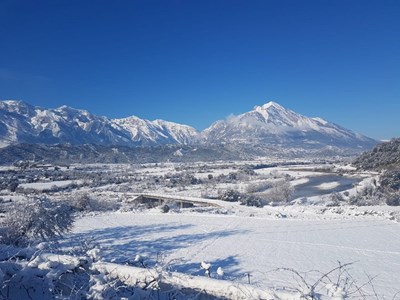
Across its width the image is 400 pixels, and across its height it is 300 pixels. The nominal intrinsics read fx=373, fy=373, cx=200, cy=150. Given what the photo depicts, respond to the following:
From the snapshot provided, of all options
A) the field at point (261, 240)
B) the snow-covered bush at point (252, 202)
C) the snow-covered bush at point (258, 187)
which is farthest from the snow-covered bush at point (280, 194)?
the field at point (261, 240)

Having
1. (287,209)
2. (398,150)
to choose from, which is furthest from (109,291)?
(398,150)

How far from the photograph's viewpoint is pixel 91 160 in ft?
549

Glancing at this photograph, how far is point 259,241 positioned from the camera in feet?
74.0

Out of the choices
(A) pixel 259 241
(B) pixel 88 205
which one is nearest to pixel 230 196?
(B) pixel 88 205

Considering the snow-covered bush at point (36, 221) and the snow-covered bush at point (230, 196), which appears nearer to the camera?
the snow-covered bush at point (36, 221)

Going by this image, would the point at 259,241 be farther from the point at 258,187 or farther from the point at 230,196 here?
the point at 258,187

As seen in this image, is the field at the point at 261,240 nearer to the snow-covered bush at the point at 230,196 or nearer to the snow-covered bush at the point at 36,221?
the snow-covered bush at the point at 36,221

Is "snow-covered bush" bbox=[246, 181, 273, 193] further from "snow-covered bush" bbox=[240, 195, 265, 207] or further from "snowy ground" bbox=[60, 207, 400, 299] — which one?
"snowy ground" bbox=[60, 207, 400, 299]

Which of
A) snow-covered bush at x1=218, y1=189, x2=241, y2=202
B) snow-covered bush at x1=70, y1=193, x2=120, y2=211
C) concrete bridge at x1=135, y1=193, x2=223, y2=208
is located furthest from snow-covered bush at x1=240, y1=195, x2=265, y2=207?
snow-covered bush at x1=70, y1=193, x2=120, y2=211

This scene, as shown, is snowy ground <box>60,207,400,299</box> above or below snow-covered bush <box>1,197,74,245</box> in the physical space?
below

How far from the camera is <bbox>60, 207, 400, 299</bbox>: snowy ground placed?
1593cm

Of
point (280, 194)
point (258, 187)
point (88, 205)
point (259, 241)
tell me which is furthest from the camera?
point (258, 187)

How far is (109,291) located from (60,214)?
58.8 ft

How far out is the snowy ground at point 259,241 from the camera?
52.3 feet
